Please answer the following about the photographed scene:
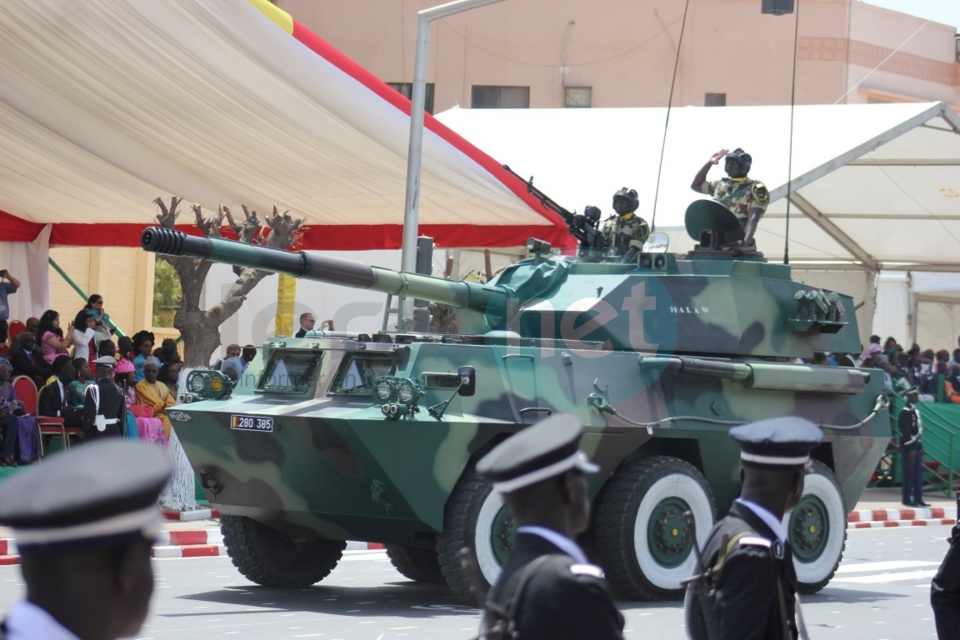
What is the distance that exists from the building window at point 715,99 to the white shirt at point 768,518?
1197 inches

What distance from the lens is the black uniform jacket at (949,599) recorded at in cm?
499

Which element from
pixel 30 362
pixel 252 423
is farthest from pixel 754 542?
pixel 30 362

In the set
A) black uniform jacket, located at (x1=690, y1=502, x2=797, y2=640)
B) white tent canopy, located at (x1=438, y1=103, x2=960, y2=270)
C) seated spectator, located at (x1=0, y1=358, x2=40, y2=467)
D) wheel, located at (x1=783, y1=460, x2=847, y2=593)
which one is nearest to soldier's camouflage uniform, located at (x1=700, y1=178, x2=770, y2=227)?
wheel, located at (x1=783, y1=460, x2=847, y2=593)

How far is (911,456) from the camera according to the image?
19.4m

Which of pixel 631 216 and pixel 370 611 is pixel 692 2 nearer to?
pixel 631 216

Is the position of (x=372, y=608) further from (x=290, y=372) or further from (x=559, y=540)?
(x=559, y=540)

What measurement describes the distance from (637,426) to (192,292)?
24.0ft

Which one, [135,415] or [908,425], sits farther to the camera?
[908,425]

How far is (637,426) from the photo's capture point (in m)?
10.6

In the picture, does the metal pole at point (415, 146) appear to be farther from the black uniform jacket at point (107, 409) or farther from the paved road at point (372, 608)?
the paved road at point (372, 608)

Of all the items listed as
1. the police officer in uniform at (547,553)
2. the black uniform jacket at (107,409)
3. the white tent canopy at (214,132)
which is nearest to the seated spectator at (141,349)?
the white tent canopy at (214,132)

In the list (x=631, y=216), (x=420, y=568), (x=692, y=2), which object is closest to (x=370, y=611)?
(x=420, y=568)

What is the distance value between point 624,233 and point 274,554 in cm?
392

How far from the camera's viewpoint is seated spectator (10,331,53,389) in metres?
15.3
